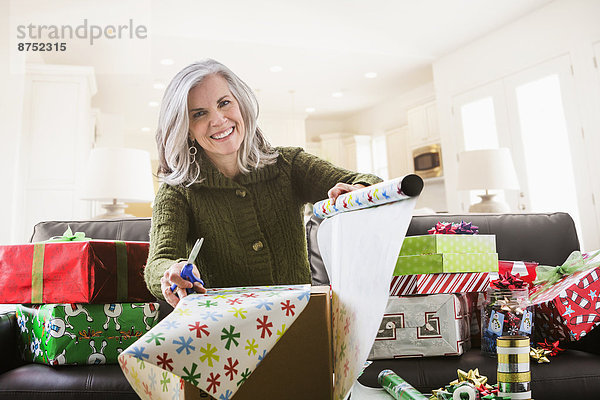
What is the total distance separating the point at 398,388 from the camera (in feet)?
2.79

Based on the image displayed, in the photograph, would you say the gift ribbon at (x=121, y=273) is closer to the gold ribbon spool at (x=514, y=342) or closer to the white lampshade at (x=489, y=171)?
the gold ribbon spool at (x=514, y=342)

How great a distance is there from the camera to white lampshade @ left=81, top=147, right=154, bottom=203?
3021 mm

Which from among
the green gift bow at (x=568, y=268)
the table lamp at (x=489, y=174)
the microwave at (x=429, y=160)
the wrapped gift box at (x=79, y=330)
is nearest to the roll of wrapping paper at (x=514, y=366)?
the green gift bow at (x=568, y=268)

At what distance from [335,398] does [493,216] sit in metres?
1.30

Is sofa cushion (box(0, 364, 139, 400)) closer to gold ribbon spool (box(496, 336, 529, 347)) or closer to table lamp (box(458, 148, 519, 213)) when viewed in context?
gold ribbon spool (box(496, 336, 529, 347))

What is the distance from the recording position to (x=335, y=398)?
27.5 inches

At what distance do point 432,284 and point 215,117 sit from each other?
0.71 metres

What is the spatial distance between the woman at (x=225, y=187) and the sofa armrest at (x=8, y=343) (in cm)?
62

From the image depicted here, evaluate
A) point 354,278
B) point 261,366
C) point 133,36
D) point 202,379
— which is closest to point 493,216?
point 354,278

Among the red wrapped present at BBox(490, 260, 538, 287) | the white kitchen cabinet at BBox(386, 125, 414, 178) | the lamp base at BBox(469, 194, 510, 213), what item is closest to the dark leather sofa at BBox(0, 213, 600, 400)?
the red wrapped present at BBox(490, 260, 538, 287)

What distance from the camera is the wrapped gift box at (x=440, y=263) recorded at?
4.27ft

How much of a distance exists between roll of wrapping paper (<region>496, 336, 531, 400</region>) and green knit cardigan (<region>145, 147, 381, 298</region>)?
0.47m

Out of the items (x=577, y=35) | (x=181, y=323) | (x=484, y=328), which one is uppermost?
(x=577, y=35)

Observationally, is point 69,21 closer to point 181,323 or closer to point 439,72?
point 439,72
